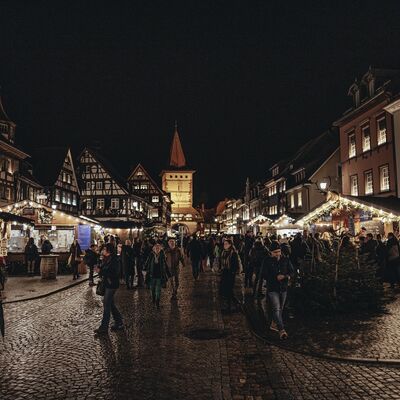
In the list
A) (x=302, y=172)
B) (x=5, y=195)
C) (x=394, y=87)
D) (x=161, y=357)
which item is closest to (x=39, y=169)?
(x=5, y=195)

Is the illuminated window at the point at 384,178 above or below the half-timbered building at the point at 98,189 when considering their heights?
below

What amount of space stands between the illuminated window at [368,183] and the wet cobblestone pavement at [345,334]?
18.4 metres

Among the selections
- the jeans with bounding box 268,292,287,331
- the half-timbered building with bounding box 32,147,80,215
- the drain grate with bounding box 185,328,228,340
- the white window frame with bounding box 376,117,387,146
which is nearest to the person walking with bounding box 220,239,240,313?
the drain grate with bounding box 185,328,228,340

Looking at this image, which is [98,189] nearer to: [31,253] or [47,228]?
[47,228]

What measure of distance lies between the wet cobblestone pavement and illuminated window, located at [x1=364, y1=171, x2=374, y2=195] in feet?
60.3

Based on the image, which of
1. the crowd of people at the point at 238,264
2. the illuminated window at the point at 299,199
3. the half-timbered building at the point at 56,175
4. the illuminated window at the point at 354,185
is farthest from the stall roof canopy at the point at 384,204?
the half-timbered building at the point at 56,175

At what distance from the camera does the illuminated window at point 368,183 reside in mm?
28878

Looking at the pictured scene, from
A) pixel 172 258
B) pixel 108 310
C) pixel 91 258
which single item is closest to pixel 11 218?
pixel 91 258

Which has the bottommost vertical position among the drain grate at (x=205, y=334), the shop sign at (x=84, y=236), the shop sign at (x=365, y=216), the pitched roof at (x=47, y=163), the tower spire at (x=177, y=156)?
the drain grate at (x=205, y=334)

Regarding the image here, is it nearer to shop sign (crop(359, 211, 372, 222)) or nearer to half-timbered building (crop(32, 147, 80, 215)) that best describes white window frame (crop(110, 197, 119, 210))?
half-timbered building (crop(32, 147, 80, 215))

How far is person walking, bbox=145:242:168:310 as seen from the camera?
12617mm

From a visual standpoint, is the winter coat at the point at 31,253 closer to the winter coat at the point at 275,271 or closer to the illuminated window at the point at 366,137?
the winter coat at the point at 275,271

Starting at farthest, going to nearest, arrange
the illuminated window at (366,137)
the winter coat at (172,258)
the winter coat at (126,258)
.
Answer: the illuminated window at (366,137)
the winter coat at (126,258)
the winter coat at (172,258)

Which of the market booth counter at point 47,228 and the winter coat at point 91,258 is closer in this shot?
the winter coat at point 91,258
